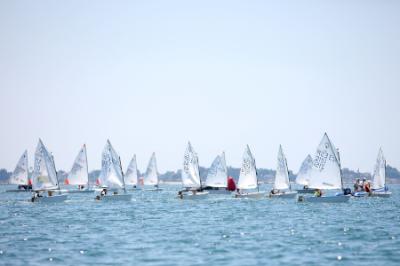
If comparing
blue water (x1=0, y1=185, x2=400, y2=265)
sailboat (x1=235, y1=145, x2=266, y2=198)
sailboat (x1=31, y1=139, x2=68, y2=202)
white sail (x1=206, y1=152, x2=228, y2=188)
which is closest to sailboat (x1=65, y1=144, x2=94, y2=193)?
white sail (x1=206, y1=152, x2=228, y2=188)

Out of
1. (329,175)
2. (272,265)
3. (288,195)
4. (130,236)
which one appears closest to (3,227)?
(130,236)

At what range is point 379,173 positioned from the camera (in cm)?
10406

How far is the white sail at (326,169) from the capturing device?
3127 inches

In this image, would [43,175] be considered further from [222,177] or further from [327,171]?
[327,171]

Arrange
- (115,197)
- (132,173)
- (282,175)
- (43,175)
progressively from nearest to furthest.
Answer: (43,175) → (115,197) → (282,175) → (132,173)

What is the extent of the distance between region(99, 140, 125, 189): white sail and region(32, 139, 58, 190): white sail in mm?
11702

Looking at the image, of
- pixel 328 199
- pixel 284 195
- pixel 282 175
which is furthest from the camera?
pixel 282 175

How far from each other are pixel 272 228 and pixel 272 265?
58.0 ft

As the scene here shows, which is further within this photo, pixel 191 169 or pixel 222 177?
pixel 222 177

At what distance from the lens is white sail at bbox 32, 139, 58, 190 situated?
273 ft

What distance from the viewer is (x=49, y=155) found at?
8462 cm

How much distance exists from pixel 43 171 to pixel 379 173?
54.3 meters

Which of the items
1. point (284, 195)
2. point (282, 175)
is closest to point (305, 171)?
point (282, 175)

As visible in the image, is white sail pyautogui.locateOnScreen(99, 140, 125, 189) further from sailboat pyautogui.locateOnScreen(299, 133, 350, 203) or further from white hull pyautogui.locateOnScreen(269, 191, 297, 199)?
sailboat pyautogui.locateOnScreen(299, 133, 350, 203)
